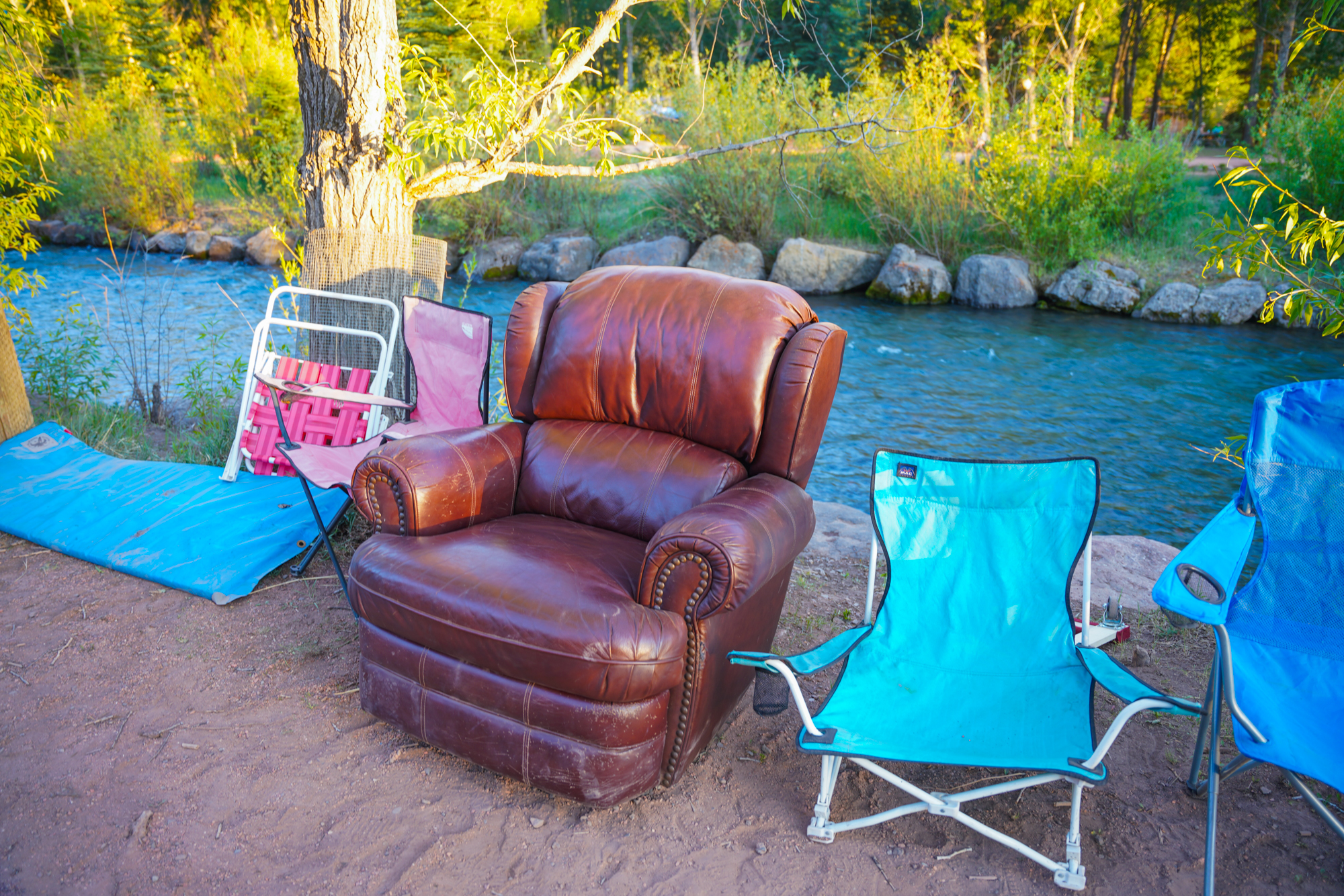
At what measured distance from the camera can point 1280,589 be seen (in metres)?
2.16

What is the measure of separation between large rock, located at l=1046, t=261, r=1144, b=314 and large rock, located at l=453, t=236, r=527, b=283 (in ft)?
24.0

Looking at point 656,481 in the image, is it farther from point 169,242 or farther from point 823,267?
point 169,242

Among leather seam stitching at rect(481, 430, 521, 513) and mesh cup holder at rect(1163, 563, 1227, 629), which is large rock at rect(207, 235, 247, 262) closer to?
leather seam stitching at rect(481, 430, 521, 513)

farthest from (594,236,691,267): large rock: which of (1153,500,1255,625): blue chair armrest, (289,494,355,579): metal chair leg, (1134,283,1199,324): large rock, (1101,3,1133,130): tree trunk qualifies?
(1101,3,1133,130): tree trunk

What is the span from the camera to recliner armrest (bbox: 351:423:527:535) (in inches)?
96.6

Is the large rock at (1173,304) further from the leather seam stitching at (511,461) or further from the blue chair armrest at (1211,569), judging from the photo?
the leather seam stitching at (511,461)

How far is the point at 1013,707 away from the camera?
2059 millimetres

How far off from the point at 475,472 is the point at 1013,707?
1.70 meters

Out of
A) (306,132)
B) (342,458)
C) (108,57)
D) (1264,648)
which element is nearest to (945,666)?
(1264,648)

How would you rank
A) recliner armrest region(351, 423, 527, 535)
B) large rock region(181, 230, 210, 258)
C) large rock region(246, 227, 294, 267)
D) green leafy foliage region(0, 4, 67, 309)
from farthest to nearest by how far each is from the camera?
large rock region(181, 230, 210, 258) < large rock region(246, 227, 294, 267) < green leafy foliage region(0, 4, 67, 309) < recliner armrest region(351, 423, 527, 535)

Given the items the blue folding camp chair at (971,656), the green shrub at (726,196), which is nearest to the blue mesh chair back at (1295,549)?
the blue folding camp chair at (971,656)

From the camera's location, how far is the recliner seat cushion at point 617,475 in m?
2.61

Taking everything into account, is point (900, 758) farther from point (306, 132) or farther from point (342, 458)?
point (306, 132)

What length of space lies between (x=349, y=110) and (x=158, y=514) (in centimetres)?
199
